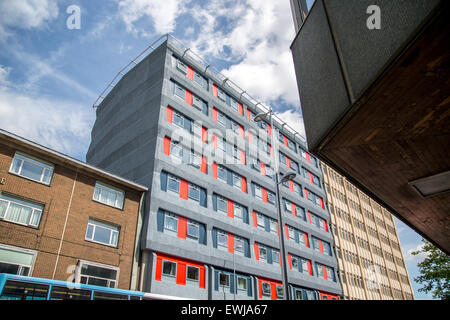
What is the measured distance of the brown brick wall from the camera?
17.0 metres

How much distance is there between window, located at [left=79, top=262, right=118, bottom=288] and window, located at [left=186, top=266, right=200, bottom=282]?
5522 millimetres

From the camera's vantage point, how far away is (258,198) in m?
33.8

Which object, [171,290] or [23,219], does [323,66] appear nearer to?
[23,219]

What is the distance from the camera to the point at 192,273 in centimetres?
2367

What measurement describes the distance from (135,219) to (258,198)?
50.0 ft

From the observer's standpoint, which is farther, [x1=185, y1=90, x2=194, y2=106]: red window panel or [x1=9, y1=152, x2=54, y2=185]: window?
[x1=185, y1=90, x2=194, y2=106]: red window panel

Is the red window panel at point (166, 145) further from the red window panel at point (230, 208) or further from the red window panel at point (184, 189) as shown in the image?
the red window panel at point (230, 208)

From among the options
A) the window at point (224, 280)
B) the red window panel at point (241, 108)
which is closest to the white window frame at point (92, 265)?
the window at point (224, 280)

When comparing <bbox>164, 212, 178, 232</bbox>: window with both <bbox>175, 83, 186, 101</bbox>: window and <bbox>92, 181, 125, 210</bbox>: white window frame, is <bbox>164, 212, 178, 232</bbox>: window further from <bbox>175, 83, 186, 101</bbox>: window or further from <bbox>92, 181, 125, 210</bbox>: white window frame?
<bbox>175, 83, 186, 101</bbox>: window

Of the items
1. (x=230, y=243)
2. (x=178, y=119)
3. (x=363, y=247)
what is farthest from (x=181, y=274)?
(x=363, y=247)

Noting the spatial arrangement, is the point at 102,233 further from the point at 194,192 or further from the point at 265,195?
the point at 265,195

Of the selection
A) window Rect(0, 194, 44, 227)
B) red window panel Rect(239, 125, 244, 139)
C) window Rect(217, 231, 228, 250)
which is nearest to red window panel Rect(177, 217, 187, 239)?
window Rect(217, 231, 228, 250)

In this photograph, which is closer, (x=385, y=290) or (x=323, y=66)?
(x=323, y=66)
